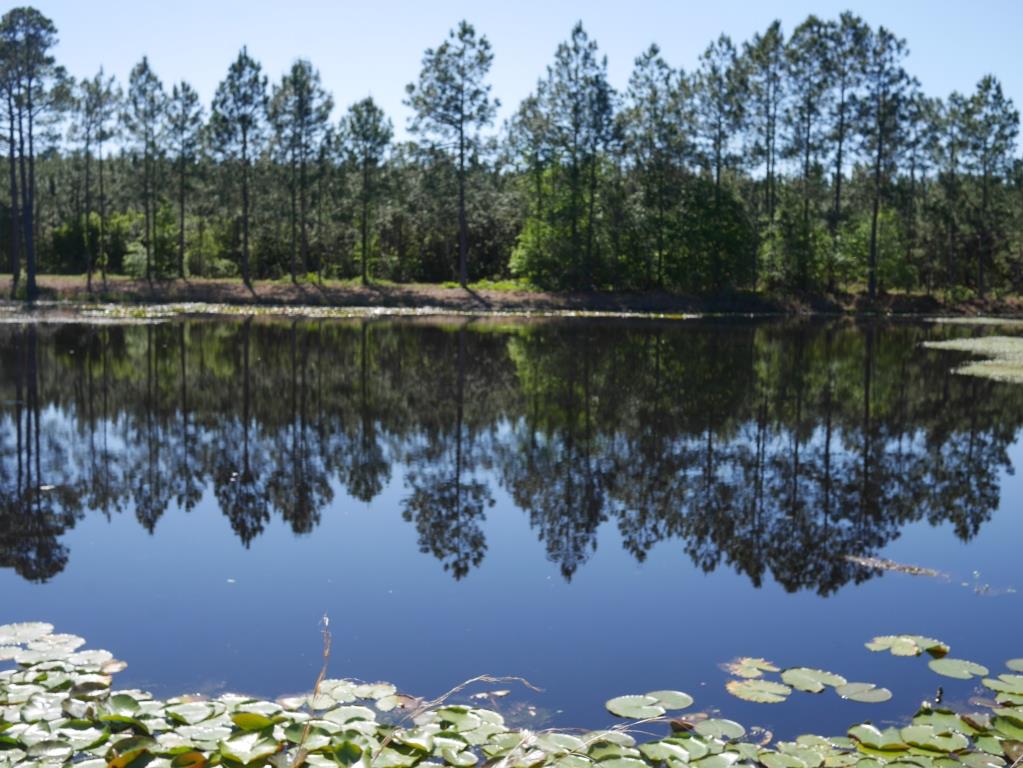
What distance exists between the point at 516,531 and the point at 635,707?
4.09 meters

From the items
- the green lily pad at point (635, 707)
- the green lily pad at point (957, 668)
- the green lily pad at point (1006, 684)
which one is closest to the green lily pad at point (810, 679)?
the green lily pad at point (957, 668)

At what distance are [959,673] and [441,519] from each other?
5.25 metres

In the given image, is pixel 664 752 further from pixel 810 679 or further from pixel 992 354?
pixel 992 354

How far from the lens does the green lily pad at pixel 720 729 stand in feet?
17.1

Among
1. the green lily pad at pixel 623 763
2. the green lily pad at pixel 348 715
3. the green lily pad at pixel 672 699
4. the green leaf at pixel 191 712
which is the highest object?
the green leaf at pixel 191 712

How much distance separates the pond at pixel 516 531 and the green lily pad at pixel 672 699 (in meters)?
0.13

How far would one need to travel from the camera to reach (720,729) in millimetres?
5270

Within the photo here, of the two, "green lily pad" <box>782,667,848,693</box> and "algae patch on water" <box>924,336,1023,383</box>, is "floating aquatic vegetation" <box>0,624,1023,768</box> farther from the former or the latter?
"algae patch on water" <box>924,336,1023,383</box>

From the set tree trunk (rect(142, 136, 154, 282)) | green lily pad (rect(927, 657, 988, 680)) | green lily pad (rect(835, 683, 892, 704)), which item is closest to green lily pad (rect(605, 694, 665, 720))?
green lily pad (rect(835, 683, 892, 704))

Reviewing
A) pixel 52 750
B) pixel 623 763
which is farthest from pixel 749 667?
pixel 52 750

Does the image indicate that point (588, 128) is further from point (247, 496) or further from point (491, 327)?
point (247, 496)

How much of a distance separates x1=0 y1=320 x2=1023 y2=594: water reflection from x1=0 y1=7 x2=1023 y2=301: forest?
3186cm

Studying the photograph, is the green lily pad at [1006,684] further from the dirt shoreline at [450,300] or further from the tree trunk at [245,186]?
the tree trunk at [245,186]

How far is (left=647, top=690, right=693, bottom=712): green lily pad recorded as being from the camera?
218 inches
